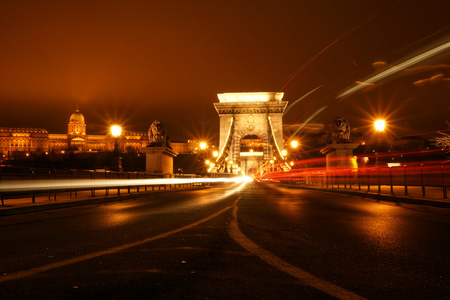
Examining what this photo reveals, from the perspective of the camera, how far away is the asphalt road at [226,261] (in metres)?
3.12

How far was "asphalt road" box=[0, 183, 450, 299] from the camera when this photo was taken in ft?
10.2

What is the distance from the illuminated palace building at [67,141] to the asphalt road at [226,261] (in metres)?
147

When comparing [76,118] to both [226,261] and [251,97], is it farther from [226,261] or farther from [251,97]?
[226,261]

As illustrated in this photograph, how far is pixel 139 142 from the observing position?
561 feet

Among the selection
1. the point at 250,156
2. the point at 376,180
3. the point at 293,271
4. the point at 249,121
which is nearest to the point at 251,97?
→ the point at 249,121

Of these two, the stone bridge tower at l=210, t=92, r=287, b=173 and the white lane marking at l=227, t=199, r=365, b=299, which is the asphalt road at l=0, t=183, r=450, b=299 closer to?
the white lane marking at l=227, t=199, r=365, b=299

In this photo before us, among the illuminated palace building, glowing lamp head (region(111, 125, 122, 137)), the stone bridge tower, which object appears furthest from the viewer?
the illuminated palace building

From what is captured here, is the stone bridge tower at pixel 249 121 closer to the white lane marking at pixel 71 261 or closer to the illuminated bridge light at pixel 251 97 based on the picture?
the illuminated bridge light at pixel 251 97

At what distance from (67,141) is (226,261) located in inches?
6820

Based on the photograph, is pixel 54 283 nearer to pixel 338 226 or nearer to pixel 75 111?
pixel 338 226

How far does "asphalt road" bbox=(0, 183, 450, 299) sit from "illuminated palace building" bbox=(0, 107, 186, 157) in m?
147

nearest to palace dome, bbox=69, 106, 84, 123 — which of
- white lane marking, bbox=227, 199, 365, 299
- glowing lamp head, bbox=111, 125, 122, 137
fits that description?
glowing lamp head, bbox=111, 125, 122, 137

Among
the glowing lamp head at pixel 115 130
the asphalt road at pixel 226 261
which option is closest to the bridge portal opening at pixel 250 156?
the glowing lamp head at pixel 115 130

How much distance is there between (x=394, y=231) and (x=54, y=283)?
5.08 meters
